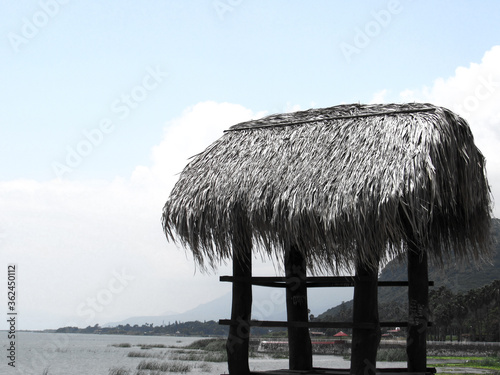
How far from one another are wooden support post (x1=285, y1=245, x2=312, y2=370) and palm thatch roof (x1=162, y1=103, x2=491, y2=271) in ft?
0.99

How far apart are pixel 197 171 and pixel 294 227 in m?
1.84

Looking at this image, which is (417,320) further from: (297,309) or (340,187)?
(340,187)

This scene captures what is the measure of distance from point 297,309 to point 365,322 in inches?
61.0

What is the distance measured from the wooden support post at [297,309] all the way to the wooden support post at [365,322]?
1.41 meters

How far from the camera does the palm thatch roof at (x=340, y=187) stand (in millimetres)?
6402

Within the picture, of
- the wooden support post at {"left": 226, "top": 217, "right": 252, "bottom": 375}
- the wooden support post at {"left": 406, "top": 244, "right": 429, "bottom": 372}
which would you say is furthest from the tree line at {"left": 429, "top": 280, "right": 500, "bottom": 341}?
the wooden support post at {"left": 226, "top": 217, "right": 252, "bottom": 375}

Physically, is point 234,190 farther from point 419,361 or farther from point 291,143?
point 419,361

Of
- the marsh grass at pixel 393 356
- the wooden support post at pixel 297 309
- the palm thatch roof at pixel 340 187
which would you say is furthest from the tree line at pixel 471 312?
the palm thatch roof at pixel 340 187

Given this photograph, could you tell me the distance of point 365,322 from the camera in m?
6.80

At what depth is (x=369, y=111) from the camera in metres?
7.68

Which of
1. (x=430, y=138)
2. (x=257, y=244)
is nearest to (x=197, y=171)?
(x=257, y=244)

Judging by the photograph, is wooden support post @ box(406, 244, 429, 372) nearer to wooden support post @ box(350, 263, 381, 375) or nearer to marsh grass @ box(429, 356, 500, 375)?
wooden support post @ box(350, 263, 381, 375)

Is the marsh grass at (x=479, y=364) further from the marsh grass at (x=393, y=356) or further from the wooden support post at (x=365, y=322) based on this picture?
the wooden support post at (x=365, y=322)

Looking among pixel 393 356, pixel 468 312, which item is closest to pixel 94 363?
pixel 393 356
